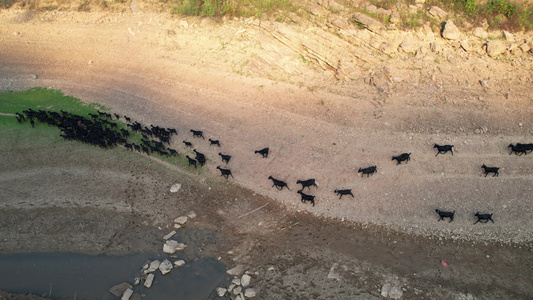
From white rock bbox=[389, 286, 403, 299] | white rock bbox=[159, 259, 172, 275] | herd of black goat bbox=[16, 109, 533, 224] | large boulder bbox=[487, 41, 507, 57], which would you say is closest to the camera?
white rock bbox=[389, 286, 403, 299]

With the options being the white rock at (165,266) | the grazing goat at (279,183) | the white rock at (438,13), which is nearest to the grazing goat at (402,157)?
the grazing goat at (279,183)

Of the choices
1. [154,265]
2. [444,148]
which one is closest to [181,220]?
[154,265]

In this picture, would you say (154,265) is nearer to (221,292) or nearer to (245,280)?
(221,292)

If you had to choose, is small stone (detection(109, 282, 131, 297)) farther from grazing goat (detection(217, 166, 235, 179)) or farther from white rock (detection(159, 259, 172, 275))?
grazing goat (detection(217, 166, 235, 179))

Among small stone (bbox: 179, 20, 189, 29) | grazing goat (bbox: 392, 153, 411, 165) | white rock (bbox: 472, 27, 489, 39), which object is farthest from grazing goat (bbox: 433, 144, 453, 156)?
small stone (bbox: 179, 20, 189, 29)

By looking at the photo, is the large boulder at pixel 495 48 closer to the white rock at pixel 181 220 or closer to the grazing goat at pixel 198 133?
the grazing goat at pixel 198 133
